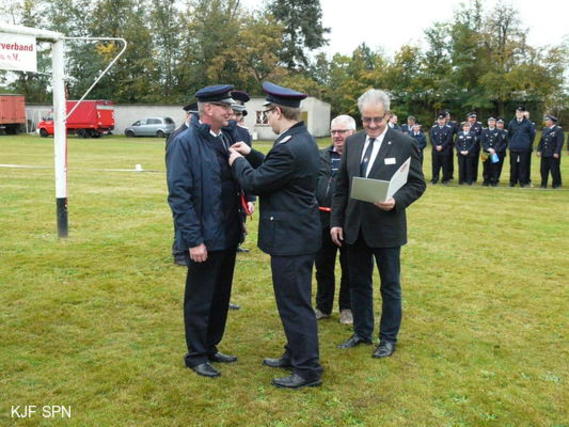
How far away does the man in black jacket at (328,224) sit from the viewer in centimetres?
532

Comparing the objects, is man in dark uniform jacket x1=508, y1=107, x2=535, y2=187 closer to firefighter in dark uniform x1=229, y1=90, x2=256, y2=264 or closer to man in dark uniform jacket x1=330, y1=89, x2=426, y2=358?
firefighter in dark uniform x1=229, y1=90, x2=256, y2=264

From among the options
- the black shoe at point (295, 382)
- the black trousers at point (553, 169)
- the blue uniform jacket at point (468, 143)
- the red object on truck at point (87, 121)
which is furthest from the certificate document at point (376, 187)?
the red object on truck at point (87, 121)

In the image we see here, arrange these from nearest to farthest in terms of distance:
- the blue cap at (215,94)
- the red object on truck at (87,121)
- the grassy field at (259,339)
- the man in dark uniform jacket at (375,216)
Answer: the grassy field at (259,339)
the blue cap at (215,94)
the man in dark uniform jacket at (375,216)
the red object on truck at (87,121)

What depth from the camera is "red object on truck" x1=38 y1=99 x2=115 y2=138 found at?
1636 inches

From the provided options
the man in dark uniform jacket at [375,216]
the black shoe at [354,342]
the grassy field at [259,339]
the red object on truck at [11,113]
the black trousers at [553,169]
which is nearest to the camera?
the grassy field at [259,339]

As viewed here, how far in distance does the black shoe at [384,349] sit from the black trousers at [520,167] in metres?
12.9

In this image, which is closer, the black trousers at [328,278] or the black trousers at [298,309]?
the black trousers at [298,309]

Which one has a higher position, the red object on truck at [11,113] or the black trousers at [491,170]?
the red object on truck at [11,113]

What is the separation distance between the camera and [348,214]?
15.7 ft

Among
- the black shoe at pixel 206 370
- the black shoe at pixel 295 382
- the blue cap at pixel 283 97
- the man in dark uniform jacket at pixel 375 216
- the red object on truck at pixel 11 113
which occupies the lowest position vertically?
the black shoe at pixel 295 382

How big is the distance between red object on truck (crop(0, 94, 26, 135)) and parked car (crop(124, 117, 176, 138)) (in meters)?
8.31

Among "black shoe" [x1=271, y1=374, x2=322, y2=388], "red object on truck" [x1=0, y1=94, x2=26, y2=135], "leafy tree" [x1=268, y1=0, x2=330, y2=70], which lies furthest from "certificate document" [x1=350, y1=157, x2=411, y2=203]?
"leafy tree" [x1=268, y1=0, x2=330, y2=70]

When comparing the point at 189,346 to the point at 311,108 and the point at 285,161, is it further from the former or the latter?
the point at 311,108

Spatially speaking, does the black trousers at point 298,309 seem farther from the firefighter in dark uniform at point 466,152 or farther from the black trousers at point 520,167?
the black trousers at point 520,167
